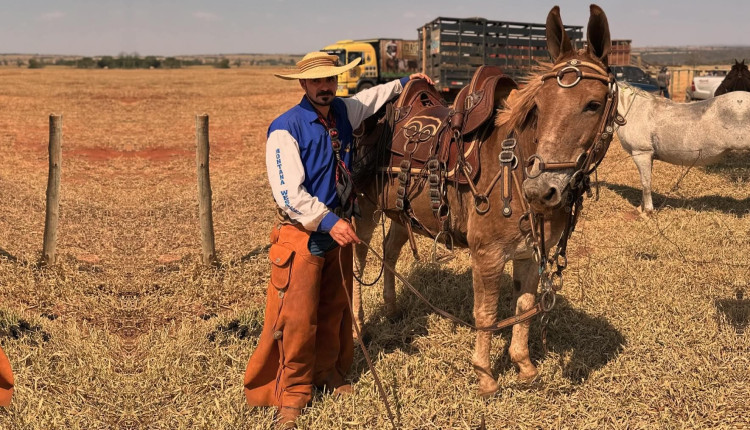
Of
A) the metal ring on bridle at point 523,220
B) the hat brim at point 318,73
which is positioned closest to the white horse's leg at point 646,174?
the metal ring on bridle at point 523,220

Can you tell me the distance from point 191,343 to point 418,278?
2623 millimetres

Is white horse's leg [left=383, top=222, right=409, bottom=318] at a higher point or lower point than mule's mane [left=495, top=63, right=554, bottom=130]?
lower

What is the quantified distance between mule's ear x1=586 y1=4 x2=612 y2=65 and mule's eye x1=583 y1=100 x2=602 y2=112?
33 cm

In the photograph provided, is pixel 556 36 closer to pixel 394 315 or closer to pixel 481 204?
pixel 481 204

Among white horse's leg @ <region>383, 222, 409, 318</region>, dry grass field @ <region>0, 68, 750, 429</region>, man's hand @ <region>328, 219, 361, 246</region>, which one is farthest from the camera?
white horse's leg @ <region>383, 222, 409, 318</region>

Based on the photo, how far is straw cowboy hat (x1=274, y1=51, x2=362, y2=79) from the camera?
3.37 metres

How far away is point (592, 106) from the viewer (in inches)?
119

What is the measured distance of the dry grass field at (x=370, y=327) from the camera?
3850mm

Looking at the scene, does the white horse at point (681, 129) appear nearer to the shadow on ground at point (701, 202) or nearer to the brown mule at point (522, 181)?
the shadow on ground at point (701, 202)

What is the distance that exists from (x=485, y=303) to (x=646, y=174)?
667cm

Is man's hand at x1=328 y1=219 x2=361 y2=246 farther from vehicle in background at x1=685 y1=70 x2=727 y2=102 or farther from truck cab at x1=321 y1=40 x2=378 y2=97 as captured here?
truck cab at x1=321 y1=40 x2=378 y2=97

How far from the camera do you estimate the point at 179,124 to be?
19141 mm

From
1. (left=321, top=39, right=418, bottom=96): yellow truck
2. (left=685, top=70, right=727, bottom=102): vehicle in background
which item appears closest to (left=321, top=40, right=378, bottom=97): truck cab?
(left=321, top=39, right=418, bottom=96): yellow truck

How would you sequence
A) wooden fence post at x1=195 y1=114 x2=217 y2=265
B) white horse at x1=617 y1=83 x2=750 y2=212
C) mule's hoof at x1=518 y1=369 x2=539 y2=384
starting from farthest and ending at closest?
white horse at x1=617 y1=83 x2=750 y2=212
wooden fence post at x1=195 y1=114 x2=217 y2=265
mule's hoof at x1=518 y1=369 x2=539 y2=384
